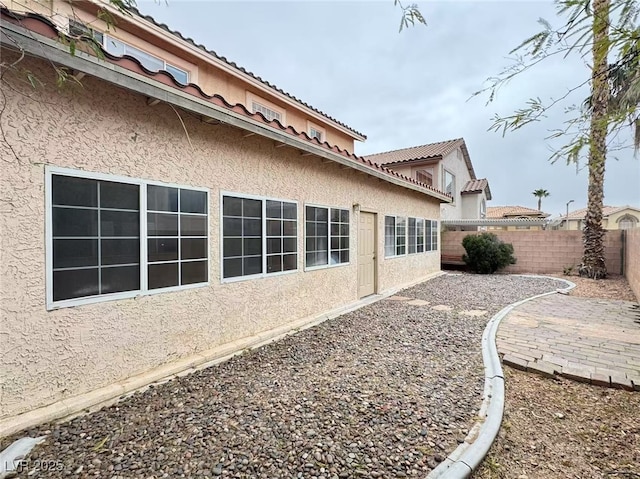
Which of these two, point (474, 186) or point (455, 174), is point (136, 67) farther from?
point (474, 186)

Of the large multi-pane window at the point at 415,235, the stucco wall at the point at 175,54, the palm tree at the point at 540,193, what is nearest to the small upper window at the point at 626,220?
the palm tree at the point at 540,193

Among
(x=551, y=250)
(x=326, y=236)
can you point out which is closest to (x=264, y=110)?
(x=326, y=236)

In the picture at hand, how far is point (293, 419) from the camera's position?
11.6 ft

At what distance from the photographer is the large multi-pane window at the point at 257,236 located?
18.5 ft

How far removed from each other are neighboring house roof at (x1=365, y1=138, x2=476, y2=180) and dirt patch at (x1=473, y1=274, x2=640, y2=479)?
665 inches

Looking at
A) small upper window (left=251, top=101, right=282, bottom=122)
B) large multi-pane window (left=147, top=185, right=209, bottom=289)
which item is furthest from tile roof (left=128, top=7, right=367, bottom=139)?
large multi-pane window (left=147, top=185, right=209, bottom=289)

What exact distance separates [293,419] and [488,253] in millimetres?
15097

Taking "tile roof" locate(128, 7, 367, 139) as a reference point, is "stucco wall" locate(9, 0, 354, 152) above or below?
below

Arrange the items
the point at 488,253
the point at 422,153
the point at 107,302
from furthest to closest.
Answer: the point at 422,153, the point at 488,253, the point at 107,302

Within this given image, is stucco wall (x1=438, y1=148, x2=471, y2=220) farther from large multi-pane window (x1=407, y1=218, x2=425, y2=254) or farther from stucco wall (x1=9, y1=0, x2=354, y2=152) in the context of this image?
stucco wall (x1=9, y1=0, x2=354, y2=152)

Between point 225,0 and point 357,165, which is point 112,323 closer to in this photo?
point 357,165

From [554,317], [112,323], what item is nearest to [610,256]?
[554,317]

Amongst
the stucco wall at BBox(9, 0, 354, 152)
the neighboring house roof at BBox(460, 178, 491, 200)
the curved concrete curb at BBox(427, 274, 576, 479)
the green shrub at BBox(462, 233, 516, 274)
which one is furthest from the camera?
the neighboring house roof at BBox(460, 178, 491, 200)

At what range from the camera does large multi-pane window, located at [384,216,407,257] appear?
36.0 ft
